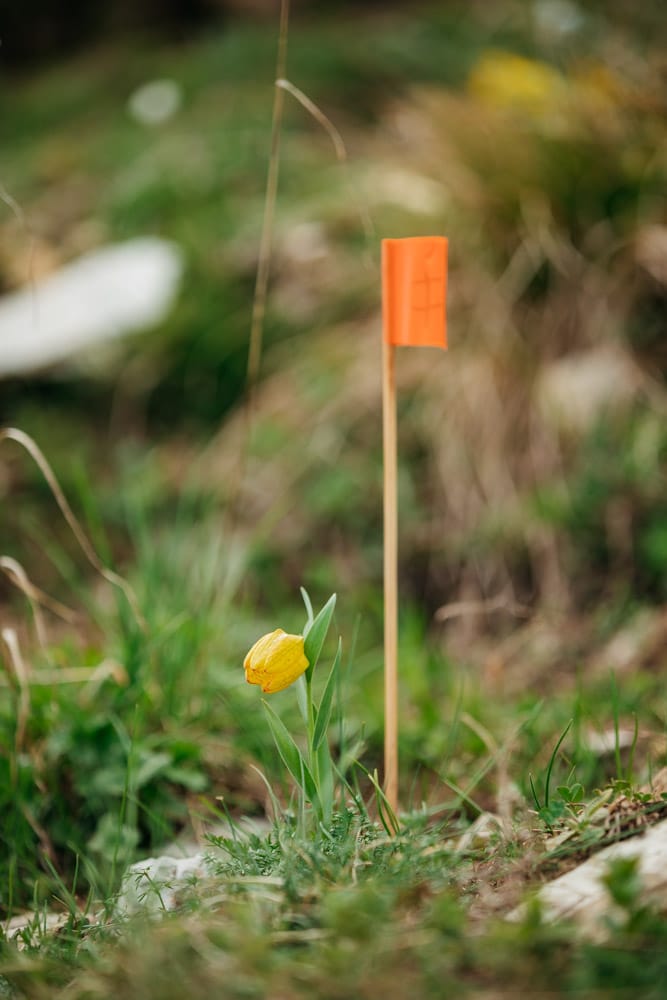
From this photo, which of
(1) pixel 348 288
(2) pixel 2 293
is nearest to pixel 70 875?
(1) pixel 348 288

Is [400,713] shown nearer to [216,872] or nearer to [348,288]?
[216,872]

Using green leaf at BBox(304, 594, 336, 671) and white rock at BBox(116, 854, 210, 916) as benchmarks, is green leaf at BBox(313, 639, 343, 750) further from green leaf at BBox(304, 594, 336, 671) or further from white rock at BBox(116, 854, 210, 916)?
white rock at BBox(116, 854, 210, 916)

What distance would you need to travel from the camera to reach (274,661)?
87 centimetres

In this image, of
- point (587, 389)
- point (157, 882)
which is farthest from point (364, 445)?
point (157, 882)

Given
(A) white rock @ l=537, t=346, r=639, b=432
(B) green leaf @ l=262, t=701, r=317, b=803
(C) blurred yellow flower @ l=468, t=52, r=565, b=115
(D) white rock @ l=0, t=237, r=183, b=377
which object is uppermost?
(C) blurred yellow flower @ l=468, t=52, r=565, b=115

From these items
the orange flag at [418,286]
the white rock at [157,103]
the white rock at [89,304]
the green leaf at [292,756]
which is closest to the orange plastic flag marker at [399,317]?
the orange flag at [418,286]

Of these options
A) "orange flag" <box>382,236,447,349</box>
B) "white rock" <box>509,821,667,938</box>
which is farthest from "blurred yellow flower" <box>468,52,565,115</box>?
"white rock" <box>509,821,667,938</box>

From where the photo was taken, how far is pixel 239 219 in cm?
294

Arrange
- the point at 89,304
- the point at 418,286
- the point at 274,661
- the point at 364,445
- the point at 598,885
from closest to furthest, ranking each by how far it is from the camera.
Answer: the point at 598,885, the point at 274,661, the point at 418,286, the point at 364,445, the point at 89,304

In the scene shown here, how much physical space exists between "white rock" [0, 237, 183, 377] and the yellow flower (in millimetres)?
1829

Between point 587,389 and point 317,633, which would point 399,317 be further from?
point 587,389

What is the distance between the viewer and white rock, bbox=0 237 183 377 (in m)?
2.49

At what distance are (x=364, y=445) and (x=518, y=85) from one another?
1397mm

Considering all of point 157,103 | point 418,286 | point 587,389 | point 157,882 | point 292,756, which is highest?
point 157,103
